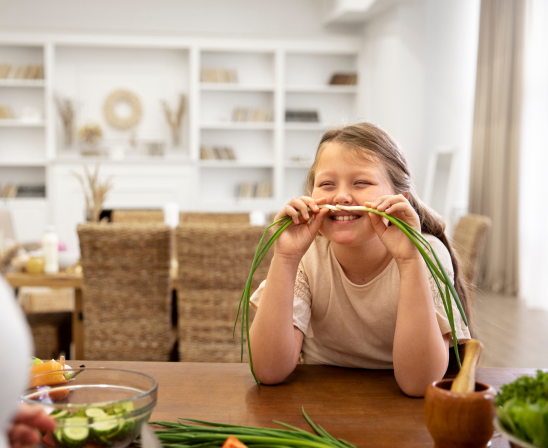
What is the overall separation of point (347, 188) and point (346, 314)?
0.95 ft

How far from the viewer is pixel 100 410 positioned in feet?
2.21

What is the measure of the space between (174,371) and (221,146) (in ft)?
20.2

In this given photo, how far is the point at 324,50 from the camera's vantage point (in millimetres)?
6930

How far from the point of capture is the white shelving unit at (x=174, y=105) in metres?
6.59

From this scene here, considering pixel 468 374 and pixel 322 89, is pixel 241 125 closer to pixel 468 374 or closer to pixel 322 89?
pixel 322 89

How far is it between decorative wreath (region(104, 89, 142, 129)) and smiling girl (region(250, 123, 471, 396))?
584 cm

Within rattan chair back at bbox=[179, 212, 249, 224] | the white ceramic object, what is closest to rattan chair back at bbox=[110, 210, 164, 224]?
rattan chair back at bbox=[179, 212, 249, 224]

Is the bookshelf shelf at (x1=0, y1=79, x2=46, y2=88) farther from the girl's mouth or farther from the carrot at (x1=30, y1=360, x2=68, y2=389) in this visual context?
the carrot at (x1=30, y1=360, x2=68, y2=389)

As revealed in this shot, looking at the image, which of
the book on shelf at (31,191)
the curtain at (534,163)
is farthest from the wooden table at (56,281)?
the book on shelf at (31,191)

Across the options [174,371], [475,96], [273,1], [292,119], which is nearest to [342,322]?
[174,371]

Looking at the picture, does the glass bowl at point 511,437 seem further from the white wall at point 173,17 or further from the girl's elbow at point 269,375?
the white wall at point 173,17

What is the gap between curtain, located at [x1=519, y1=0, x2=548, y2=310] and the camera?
16.8ft

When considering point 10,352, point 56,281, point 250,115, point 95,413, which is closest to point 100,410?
point 95,413

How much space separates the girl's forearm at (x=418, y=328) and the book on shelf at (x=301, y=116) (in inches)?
238
